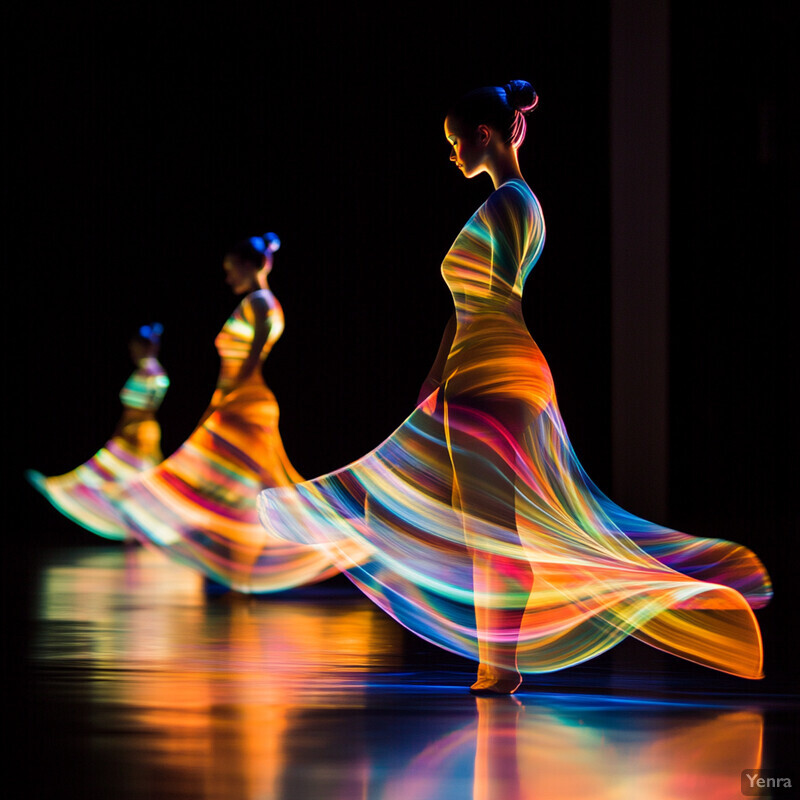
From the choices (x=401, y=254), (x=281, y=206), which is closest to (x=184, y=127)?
(x=281, y=206)

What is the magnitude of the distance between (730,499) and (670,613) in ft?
19.5

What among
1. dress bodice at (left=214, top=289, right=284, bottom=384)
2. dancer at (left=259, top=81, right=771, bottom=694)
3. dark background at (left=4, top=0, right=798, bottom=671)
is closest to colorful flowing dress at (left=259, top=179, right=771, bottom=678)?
dancer at (left=259, top=81, right=771, bottom=694)

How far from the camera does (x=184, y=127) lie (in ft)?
25.3

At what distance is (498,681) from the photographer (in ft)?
8.68

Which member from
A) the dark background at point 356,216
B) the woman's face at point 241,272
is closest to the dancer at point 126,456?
the dark background at point 356,216

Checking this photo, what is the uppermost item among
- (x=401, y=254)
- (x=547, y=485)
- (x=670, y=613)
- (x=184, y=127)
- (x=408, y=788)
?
(x=184, y=127)

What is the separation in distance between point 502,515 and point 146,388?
482 cm

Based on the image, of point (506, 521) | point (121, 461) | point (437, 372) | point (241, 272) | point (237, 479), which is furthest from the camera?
point (121, 461)

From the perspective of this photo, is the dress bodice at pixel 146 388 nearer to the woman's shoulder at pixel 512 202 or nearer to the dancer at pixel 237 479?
the dancer at pixel 237 479

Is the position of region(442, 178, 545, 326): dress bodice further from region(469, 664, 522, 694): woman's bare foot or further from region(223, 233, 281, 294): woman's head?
region(223, 233, 281, 294): woman's head

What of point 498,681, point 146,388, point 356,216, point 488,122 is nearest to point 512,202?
point 488,122

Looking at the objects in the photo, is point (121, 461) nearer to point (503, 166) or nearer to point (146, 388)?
point (146, 388)

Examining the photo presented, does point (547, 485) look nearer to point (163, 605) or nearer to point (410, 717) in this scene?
point (410, 717)

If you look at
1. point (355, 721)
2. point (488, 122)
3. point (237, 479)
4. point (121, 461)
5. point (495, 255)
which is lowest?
point (355, 721)
